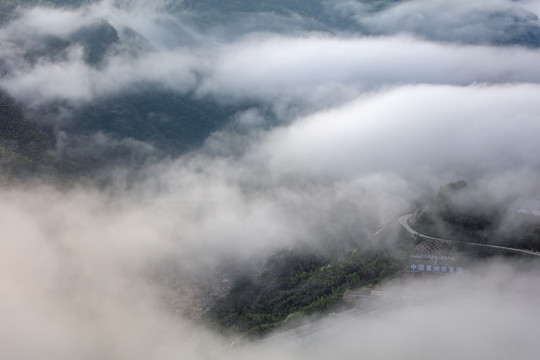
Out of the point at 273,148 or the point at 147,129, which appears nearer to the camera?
the point at 147,129

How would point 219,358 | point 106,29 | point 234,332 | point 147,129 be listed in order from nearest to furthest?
point 219,358 < point 234,332 < point 147,129 < point 106,29

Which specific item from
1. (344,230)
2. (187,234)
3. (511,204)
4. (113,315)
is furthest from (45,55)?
(511,204)

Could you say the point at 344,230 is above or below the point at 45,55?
below

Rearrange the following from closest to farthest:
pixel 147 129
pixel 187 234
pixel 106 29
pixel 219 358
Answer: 1. pixel 219 358
2. pixel 187 234
3. pixel 147 129
4. pixel 106 29

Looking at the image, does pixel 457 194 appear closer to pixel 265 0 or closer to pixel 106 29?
pixel 106 29

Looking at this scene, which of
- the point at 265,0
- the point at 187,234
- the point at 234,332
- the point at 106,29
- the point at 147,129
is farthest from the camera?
the point at 265,0

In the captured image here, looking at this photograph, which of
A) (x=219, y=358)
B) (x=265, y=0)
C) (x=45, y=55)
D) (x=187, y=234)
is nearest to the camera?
(x=219, y=358)

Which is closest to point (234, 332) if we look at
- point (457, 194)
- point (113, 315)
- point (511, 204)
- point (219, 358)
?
point (219, 358)

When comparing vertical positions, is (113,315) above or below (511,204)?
below

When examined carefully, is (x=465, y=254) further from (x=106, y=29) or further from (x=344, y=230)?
(x=106, y=29)

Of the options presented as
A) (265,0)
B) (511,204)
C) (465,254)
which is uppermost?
(265,0)
